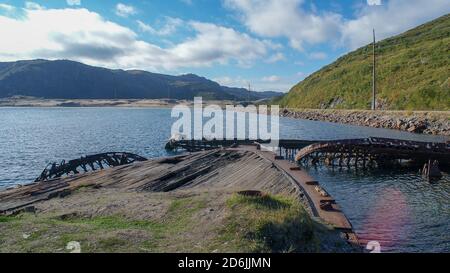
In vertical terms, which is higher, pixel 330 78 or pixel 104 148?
pixel 330 78

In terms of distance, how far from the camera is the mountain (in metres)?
87.2

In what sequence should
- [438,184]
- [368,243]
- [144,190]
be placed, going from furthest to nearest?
[438,184] → [144,190] → [368,243]

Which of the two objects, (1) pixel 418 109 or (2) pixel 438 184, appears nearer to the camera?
(2) pixel 438 184

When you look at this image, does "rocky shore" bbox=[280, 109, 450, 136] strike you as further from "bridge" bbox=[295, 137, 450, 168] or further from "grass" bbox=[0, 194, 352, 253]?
"grass" bbox=[0, 194, 352, 253]

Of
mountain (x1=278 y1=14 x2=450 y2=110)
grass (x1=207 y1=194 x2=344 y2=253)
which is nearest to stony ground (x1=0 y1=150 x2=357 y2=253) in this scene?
grass (x1=207 y1=194 x2=344 y2=253)

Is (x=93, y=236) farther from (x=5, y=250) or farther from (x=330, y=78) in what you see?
(x=330, y=78)

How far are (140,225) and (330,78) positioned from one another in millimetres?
134206

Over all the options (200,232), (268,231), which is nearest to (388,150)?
(268,231)

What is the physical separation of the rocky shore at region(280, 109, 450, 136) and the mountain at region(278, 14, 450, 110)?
638cm

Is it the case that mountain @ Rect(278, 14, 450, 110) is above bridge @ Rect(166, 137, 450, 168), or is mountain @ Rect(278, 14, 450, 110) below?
above

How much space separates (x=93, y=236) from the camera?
12.6 m

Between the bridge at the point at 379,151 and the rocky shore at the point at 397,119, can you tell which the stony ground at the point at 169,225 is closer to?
the bridge at the point at 379,151

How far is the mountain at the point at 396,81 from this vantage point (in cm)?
8725
